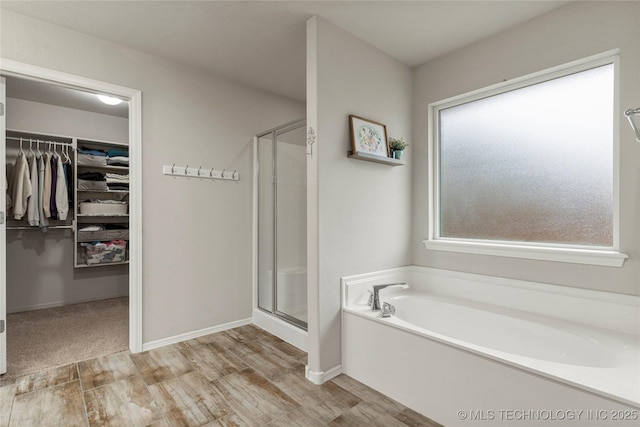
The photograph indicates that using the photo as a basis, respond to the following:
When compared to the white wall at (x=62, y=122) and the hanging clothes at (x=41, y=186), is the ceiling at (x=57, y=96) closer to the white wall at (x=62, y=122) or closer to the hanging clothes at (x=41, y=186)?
the white wall at (x=62, y=122)

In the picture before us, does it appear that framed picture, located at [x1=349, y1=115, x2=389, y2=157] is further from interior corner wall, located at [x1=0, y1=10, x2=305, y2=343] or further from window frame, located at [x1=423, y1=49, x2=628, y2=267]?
interior corner wall, located at [x1=0, y1=10, x2=305, y2=343]

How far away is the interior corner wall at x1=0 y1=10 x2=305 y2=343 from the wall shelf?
1.41 metres

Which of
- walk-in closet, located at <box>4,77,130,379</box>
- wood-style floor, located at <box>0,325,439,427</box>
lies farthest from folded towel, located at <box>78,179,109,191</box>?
wood-style floor, located at <box>0,325,439,427</box>

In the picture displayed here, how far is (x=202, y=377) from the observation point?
223cm

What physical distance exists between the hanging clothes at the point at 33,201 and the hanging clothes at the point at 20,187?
0.04 metres

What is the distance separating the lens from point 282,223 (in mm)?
3078

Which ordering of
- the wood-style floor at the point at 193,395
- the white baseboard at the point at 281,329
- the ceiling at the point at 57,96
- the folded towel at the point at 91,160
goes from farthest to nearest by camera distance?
1. the folded towel at the point at 91,160
2. the ceiling at the point at 57,96
3. the white baseboard at the point at 281,329
4. the wood-style floor at the point at 193,395

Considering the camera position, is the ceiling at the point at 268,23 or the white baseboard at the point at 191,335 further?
the white baseboard at the point at 191,335

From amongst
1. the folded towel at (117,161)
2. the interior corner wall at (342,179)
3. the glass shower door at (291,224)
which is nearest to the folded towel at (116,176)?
the folded towel at (117,161)

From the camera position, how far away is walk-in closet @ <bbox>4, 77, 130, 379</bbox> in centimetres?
345

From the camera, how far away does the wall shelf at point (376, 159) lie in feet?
7.58

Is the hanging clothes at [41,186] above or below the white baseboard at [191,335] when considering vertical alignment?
above

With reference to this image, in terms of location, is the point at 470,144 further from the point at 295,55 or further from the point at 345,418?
the point at 345,418

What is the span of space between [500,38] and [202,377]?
10.6ft
